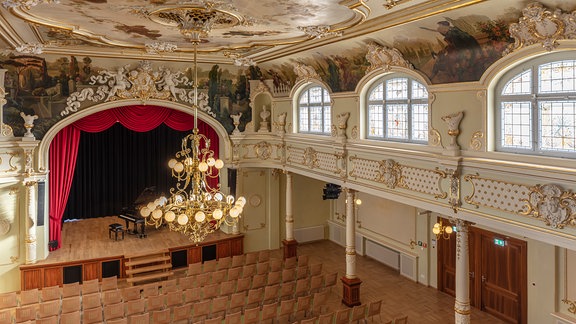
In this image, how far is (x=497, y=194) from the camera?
366 inches

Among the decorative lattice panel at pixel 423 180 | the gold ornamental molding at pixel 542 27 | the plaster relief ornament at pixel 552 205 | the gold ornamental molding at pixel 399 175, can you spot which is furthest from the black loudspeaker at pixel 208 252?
the gold ornamental molding at pixel 542 27

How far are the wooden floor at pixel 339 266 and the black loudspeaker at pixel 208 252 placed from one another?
486mm

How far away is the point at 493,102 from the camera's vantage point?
9461 mm

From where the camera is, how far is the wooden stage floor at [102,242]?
16266 mm

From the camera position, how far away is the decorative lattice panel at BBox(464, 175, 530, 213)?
885 centimetres

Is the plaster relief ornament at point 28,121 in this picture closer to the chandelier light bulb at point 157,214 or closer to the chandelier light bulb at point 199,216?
the chandelier light bulb at point 157,214

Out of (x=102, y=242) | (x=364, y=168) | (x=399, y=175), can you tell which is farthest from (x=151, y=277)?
(x=399, y=175)

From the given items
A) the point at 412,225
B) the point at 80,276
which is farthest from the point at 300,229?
the point at 80,276

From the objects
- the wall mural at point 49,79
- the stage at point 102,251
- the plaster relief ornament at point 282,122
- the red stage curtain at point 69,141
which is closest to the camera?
the wall mural at point 49,79

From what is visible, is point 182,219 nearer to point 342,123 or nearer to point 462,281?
point 462,281

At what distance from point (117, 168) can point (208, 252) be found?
7270 mm

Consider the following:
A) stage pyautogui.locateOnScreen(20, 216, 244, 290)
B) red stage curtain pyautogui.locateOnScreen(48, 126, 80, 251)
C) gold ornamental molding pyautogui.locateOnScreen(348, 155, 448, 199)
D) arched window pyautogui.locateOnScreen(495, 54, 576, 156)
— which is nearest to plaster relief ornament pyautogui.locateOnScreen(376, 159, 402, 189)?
gold ornamental molding pyautogui.locateOnScreen(348, 155, 448, 199)

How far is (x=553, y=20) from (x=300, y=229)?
14691 millimetres

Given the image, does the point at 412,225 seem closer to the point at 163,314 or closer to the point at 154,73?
Answer: the point at 163,314
